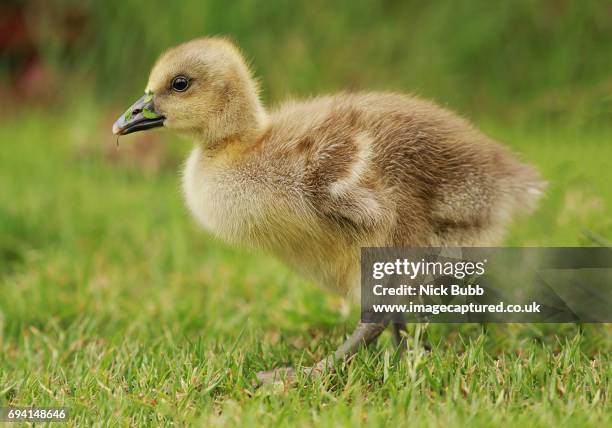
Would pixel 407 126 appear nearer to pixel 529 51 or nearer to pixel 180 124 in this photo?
pixel 180 124

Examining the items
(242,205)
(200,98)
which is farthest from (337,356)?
(200,98)

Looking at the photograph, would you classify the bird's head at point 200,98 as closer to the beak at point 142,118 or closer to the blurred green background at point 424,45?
the beak at point 142,118

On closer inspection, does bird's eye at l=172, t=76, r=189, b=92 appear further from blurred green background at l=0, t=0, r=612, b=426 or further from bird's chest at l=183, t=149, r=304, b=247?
blurred green background at l=0, t=0, r=612, b=426

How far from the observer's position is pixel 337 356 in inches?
101

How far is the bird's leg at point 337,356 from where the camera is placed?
253 centimetres

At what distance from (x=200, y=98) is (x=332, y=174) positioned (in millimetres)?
607

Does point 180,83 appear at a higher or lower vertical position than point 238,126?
higher

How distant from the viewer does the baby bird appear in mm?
2531

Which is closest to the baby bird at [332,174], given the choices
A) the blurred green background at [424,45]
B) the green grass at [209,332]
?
the green grass at [209,332]

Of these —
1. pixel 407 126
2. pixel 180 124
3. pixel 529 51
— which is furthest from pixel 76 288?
pixel 529 51

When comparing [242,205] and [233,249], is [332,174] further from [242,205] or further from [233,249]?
[233,249]

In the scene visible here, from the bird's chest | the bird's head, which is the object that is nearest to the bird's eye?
the bird's head
